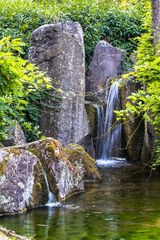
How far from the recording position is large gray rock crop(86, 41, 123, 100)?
14.8 metres

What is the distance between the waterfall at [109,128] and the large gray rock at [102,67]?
1265 mm

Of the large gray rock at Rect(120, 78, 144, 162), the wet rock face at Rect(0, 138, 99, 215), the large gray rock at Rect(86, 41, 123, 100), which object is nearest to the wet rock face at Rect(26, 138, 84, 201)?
the wet rock face at Rect(0, 138, 99, 215)

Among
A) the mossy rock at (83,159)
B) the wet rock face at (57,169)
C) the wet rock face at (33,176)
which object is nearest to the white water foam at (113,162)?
the mossy rock at (83,159)

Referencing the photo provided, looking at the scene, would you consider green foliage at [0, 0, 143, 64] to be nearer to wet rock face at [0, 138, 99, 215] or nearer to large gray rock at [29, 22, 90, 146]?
large gray rock at [29, 22, 90, 146]

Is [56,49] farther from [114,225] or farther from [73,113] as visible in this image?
[114,225]

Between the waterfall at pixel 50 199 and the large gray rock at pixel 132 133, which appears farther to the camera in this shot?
the large gray rock at pixel 132 133

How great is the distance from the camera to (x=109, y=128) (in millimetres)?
13320

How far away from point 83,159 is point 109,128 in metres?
3.49

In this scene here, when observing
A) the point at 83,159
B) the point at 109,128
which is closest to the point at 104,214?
the point at 83,159

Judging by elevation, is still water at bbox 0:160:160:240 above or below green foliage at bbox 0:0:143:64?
below

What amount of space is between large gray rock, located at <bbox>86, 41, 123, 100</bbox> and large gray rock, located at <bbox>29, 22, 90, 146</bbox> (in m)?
2.17

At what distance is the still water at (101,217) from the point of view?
5.71 meters

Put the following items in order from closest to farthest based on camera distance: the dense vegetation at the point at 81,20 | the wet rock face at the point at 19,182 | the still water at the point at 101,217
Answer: the still water at the point at 101,217
the wet rock face at the point at 19,182
the dense vegetation at the point at 81,20

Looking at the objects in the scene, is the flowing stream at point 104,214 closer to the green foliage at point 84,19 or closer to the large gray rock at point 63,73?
the large gray rock at point 63,73
